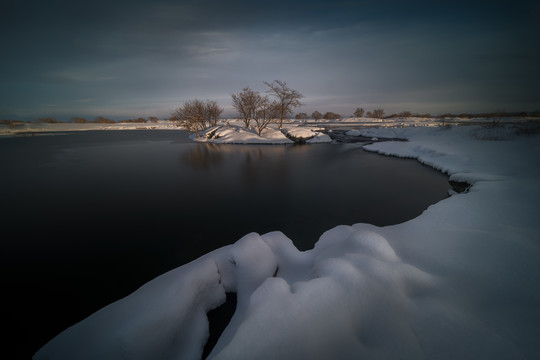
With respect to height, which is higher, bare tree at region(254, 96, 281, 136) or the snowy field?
bare tree at region(254, 96, 281, 136)

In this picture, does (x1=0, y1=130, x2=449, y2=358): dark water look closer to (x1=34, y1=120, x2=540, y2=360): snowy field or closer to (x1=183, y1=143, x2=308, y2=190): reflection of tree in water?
(x1=183, y1=143, x2=308, y2=190): reflection of tree in water

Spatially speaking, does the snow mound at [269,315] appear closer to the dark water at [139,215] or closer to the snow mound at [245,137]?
the dark water at [139,215]

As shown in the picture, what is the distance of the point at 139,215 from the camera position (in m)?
8.77

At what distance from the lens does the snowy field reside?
2.44m

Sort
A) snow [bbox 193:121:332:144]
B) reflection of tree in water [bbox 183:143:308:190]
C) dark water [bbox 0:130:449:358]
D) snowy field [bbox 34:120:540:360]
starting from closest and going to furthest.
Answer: snowy field [bbox 34:120:540:360], dark water [bbox 0:130:449:358], reflection of tree in water [bbox 183:143:308:190], snow [bbox 193:121:332:144]

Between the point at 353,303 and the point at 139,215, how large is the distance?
364 inches

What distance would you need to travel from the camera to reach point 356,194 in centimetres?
1106

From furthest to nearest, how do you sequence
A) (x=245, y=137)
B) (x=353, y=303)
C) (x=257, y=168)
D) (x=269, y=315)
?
1. (x=245, y=137)
2. (x=257, y=168)
3. (x=353, y=303)
4. (x=269, y=315)

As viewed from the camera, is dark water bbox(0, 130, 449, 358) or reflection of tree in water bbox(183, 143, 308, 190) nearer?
dark water bbox(0, 130, 449, 358)

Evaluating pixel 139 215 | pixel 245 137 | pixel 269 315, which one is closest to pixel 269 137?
pixel 245 137

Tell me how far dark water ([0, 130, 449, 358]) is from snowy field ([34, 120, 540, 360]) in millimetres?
2036

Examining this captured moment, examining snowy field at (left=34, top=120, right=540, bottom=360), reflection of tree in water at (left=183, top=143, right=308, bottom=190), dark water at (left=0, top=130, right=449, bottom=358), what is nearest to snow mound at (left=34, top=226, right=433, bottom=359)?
snowy field at (left=34, top=120, right=540, bottom=360)

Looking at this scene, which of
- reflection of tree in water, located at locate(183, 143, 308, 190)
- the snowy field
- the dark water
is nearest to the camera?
the snowy field

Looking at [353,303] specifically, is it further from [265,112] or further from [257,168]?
[265,112]
